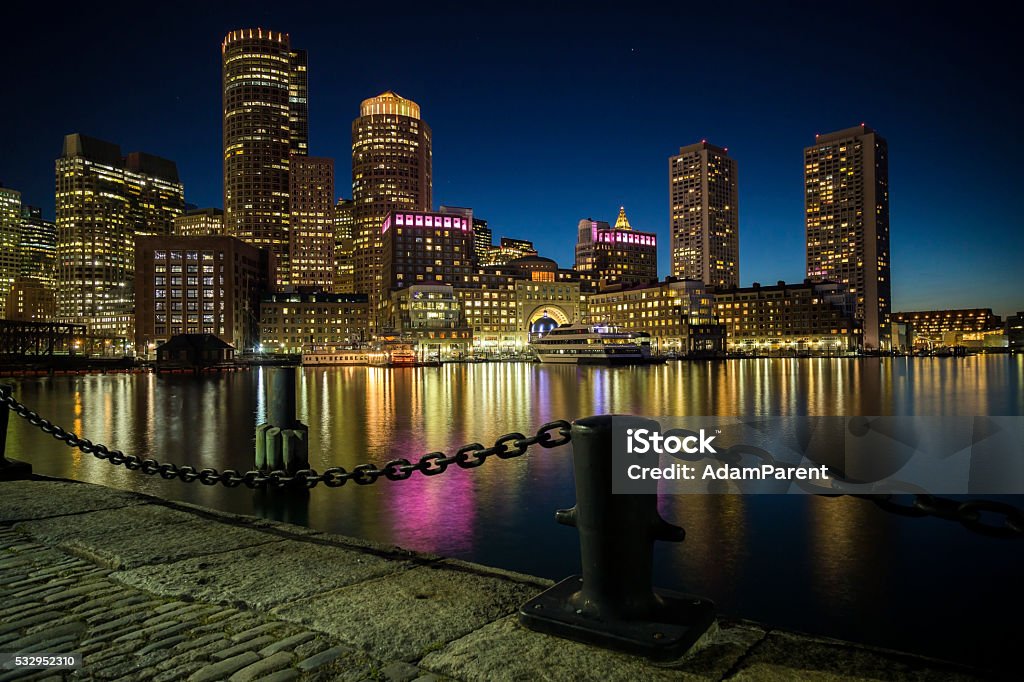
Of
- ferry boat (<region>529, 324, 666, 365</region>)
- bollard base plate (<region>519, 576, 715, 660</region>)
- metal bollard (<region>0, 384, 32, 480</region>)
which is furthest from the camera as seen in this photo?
ferry boat (<region>529, 324, 666, 365</region>)

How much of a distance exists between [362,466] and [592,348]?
124 meters

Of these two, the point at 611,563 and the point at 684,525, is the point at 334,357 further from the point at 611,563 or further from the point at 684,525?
the point at 611,563

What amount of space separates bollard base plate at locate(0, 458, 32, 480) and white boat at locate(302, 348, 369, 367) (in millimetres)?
138730

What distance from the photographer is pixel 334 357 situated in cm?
14900

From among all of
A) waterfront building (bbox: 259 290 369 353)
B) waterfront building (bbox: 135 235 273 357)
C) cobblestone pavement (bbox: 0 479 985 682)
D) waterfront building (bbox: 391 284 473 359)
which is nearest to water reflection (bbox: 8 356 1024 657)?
cobblestone pavement (bbox: 0 479 985 682)

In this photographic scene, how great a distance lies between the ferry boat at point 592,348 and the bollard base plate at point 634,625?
403 feet

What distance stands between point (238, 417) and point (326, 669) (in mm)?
28806

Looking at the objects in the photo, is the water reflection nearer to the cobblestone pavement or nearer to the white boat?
the cobblestone pavement

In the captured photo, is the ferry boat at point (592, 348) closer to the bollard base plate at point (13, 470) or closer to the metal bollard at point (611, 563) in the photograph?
the bollard base plate at point (13, 470)

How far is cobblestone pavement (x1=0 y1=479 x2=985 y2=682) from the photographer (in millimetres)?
3488

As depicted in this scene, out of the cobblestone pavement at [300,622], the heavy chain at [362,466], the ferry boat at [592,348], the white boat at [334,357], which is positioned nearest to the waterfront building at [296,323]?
the white boat at [334,357]

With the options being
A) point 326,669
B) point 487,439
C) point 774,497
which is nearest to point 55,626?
point 326,669

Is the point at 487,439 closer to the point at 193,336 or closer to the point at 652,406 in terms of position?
the point at 652,406

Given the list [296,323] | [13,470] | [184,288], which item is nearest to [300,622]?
[13,470]
